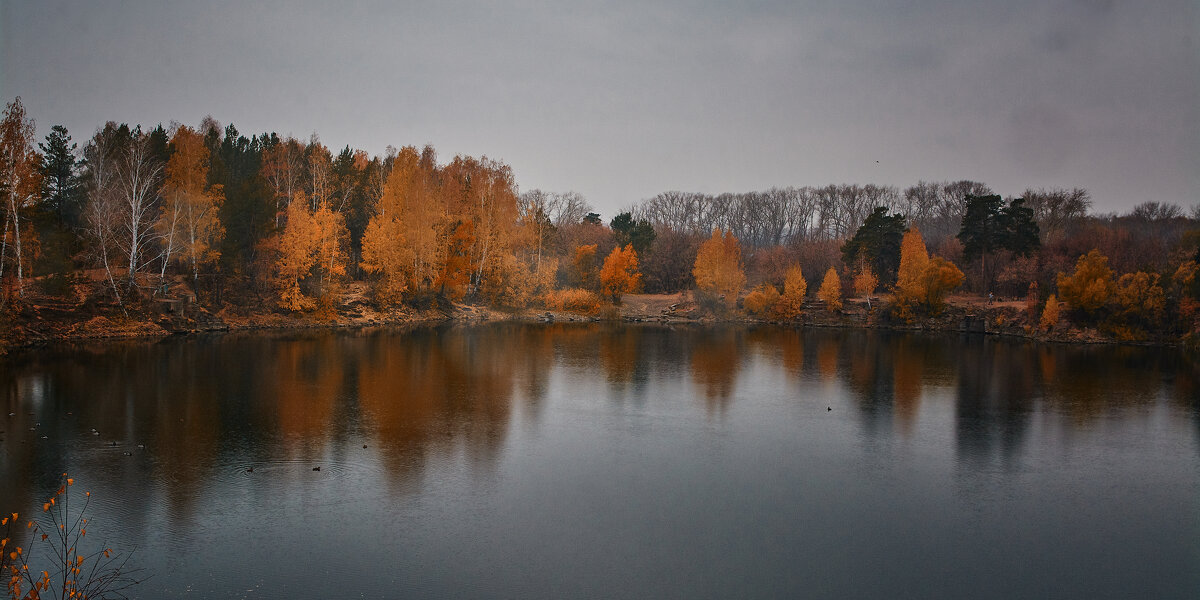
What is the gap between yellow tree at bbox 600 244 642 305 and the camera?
191ft

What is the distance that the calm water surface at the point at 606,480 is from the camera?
8.07m

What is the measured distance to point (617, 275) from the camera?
5828 cm

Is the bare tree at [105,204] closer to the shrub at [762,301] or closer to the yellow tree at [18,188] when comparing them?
the yellow tree at [18,188]

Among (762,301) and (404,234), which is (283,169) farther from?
(762,301)

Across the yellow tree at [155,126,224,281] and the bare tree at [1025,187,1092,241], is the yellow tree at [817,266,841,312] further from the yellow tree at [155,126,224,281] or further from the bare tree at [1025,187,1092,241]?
the yellow tree at [155,126,224,281]

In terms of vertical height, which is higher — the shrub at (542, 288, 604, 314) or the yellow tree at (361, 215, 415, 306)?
the yellow tree at (361, 215, 415, 306)

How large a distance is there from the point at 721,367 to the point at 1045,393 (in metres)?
10.9

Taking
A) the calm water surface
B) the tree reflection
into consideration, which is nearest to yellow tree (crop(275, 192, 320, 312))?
the calm water surface

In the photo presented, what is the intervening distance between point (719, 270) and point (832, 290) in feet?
30.3

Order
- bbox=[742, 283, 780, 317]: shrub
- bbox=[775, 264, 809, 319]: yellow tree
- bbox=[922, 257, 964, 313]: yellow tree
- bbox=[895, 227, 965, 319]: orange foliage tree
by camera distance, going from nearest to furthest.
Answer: bbox=[922, 257, 964, 313]: yellow tree < bbox=[895, 227, 965, 319]: orange foliage tree < bbox=[775, 264, 809, 319]: yellow tree < bbox=[742, 283, 780, 317]: shrub

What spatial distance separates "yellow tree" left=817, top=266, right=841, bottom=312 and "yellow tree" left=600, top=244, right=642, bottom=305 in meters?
16.3

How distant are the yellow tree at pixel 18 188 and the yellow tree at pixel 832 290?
49.5 m

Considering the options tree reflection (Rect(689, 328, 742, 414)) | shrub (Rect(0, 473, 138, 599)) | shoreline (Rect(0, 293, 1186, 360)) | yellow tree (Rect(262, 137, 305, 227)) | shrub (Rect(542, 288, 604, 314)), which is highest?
yellow tree (Rect(262, 137, 305, 227))

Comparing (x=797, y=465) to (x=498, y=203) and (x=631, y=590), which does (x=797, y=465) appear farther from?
(x=498, y=203)
